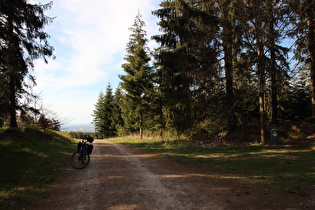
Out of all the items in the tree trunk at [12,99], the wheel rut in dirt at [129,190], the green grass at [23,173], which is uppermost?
the tree trunk at [12,99]

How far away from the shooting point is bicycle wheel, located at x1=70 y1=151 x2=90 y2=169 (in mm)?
8312

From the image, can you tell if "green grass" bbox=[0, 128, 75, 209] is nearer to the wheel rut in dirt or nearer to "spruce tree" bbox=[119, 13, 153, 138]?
the wheel rut in dirt

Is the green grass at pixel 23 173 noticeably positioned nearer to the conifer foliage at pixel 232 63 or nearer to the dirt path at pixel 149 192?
the dirt path at pixel 149 192

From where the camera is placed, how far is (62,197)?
498cm

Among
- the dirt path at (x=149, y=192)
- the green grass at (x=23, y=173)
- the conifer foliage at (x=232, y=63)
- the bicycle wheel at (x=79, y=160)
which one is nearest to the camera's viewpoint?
the dirt path at (x=149, y=192)

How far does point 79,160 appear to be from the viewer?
8.46 meters

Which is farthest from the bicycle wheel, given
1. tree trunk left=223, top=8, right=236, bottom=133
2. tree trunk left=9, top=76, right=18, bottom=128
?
tree trunk left=223, top=8, right=236, bottom=133

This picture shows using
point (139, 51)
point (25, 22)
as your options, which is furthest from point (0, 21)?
point (139, 51)

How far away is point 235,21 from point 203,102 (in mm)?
5594

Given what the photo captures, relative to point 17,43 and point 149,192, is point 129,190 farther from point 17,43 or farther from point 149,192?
point 17,43

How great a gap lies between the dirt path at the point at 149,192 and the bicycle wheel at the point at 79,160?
985 mm

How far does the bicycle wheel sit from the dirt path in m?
0.99

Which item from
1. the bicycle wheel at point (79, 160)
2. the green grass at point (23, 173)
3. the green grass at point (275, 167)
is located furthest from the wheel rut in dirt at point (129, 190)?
the green grass at point (275, 167)

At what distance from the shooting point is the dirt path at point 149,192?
4.35 metres
